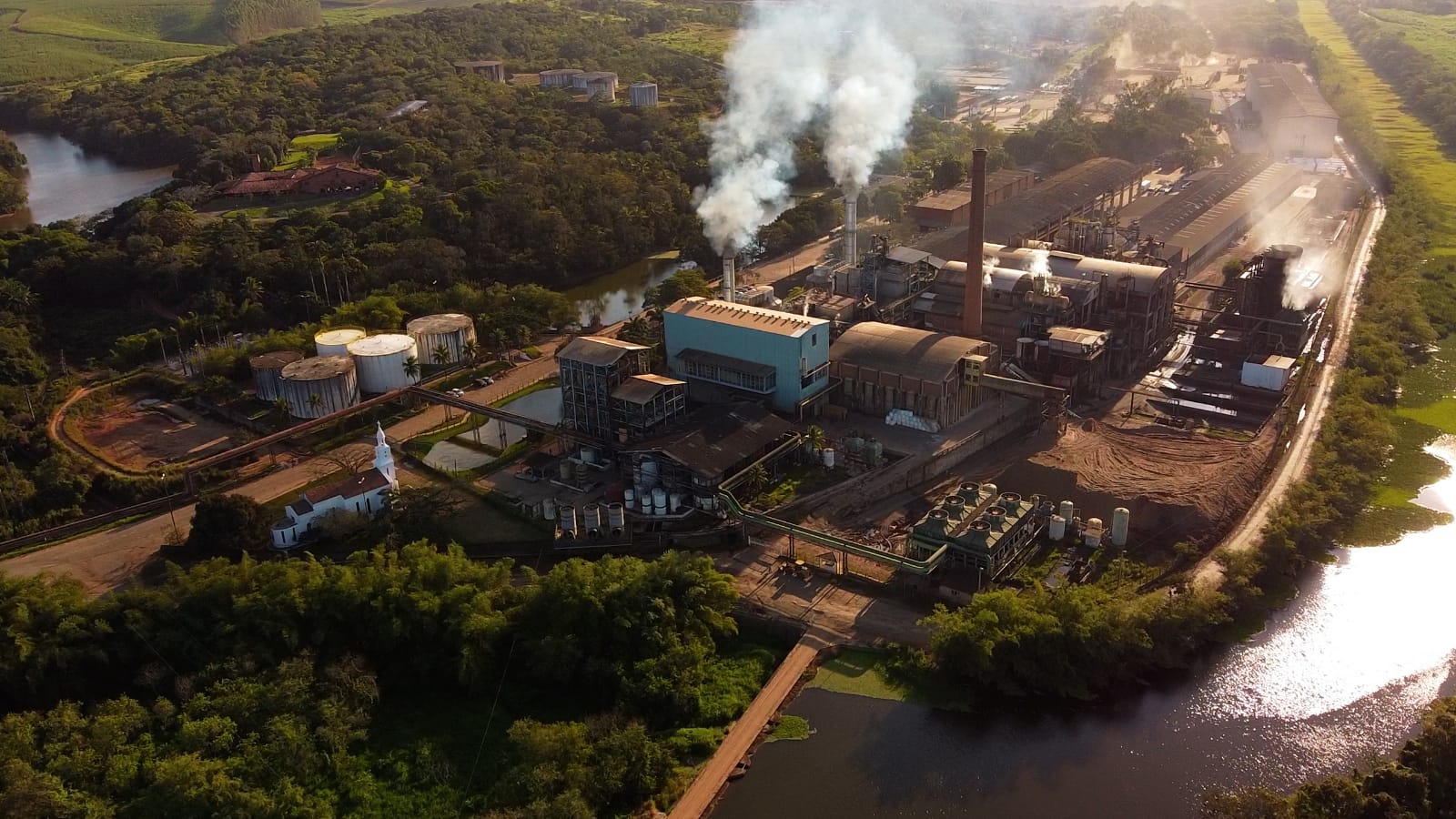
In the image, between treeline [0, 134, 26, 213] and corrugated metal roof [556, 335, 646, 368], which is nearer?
corrugated metal roof [556, 335, 646, 368]

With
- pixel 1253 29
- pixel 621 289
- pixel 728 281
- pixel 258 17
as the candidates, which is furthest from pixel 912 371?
pixel 258 17

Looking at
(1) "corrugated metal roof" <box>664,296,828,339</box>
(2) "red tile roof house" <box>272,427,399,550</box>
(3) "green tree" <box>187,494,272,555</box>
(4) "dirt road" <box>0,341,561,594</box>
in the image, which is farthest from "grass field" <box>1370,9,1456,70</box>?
(3) "green tree" <box>187,494,272,555</box>

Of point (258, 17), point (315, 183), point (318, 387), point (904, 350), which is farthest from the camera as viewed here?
point (258, 17)

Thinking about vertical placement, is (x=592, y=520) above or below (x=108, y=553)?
above

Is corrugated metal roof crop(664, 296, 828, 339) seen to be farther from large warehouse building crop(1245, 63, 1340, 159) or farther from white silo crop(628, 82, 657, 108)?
large warehouse building crop(1245, 63, 1340, 159)

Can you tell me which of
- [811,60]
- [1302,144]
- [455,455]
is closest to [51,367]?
[455,455]

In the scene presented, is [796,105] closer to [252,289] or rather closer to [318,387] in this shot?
[252,289]

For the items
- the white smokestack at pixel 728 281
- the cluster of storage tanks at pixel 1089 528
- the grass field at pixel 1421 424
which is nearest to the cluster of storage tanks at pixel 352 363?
the white smokestack at pixel 728 281
